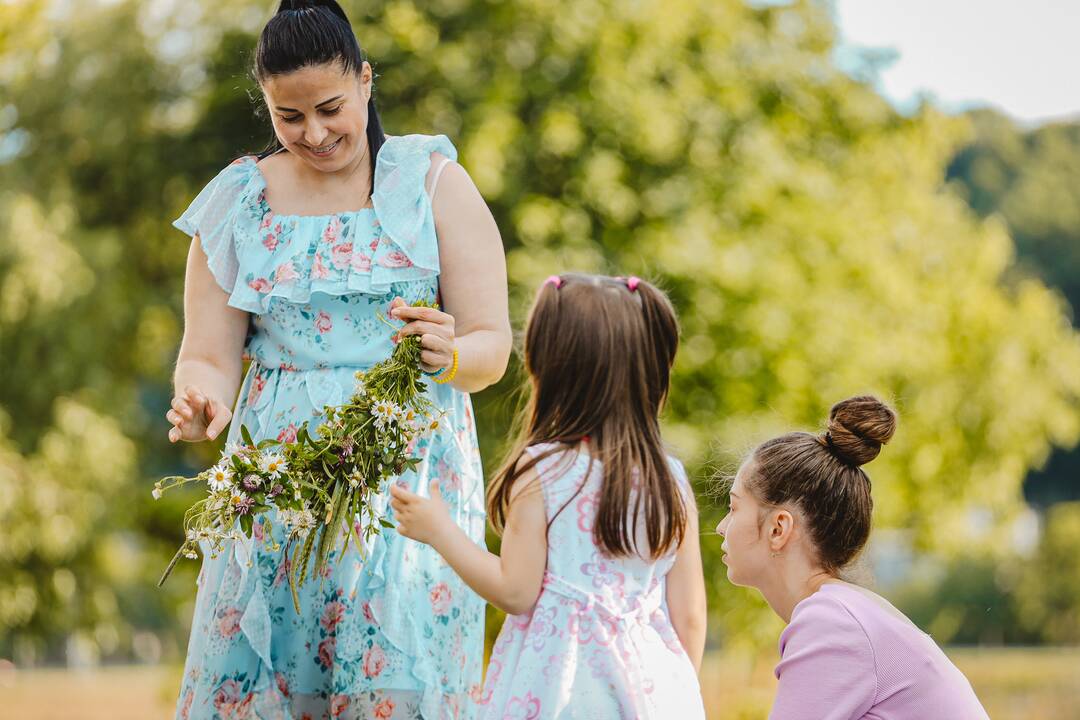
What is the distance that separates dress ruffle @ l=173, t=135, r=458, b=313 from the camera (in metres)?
2.82

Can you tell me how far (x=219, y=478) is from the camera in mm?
2510

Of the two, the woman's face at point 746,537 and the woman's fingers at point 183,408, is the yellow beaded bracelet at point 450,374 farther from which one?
the woman's face at point 746,537

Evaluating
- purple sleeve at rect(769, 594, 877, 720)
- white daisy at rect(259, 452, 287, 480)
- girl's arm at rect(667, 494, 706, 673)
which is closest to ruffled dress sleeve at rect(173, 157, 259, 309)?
white daisy at rect(259, 452, 287, 480)

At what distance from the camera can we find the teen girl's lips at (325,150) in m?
2.83

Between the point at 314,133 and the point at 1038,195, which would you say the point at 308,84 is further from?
the point at 1038,195

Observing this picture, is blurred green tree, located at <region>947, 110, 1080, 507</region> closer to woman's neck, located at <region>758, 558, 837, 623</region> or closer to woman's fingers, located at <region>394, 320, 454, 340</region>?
woman's neck, located at <region>758, 558, 837, 623</region>

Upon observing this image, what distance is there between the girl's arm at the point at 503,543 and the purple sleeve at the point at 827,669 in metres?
0.59

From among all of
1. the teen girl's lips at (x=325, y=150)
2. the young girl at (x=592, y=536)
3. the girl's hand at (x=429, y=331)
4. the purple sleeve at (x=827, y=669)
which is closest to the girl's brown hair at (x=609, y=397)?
the young girl at (x=592, y=536)

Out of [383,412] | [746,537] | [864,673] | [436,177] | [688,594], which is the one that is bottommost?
[864,673]

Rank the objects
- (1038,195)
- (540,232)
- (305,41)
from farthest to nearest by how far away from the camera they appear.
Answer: (1038,195) < (540,232) < (305,41)

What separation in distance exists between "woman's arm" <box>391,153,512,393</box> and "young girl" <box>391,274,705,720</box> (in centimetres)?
18

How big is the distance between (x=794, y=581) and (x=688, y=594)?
35 cm

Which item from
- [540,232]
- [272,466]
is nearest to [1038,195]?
[540,232]

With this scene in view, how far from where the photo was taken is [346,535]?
2.65 metres
